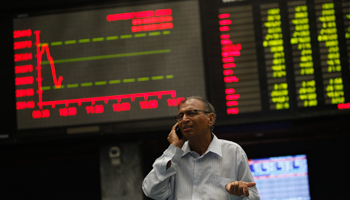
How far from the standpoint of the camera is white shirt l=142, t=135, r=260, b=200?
146cm

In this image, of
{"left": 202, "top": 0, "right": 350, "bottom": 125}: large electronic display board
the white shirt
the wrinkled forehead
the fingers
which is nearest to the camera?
the fingers

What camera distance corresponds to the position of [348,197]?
303 cm

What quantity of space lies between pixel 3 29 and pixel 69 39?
524 millimetres

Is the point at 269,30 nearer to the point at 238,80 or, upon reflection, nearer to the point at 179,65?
the point at 238,80

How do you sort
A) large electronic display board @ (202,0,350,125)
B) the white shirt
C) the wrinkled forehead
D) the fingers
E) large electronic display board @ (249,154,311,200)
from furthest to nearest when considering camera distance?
large electronic display board @ (249,154,311,200), large electronic display board @ (202,0,350,125), the wrinkled forehead, the white shirt, the fingers

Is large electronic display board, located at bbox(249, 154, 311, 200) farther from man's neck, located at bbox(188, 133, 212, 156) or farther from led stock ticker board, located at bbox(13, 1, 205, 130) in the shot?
man's neck, located at bbox(188, 133, 212, 156)

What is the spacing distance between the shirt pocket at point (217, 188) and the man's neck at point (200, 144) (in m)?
0.14

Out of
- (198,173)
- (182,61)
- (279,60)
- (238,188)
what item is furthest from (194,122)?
(279,60)

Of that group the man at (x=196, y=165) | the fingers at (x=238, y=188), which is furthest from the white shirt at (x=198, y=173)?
Answer: the fingers at (x=238, y=188)

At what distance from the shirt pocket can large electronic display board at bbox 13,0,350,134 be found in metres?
1.12

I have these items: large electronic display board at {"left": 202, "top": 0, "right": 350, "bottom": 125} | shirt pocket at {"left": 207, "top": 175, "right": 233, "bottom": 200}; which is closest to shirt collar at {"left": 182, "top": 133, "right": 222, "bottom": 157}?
shirt pocket at {"left": 207, "top": 175, "right": 233, "bottom": 200}

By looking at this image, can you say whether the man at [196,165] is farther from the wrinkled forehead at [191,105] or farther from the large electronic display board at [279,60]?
the large electronic display board at [279,60]

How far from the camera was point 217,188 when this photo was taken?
1.49m

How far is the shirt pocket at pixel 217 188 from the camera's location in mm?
1467
